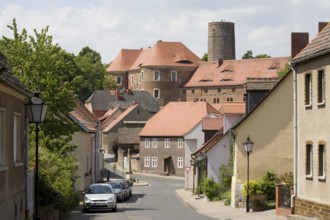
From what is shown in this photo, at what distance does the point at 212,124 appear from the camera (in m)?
58.4

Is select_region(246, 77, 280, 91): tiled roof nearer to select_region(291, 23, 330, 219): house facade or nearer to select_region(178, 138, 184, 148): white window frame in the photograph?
select_region(291, 23, 330, 219): house facade

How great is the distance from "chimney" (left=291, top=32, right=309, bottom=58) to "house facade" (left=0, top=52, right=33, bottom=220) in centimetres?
1885

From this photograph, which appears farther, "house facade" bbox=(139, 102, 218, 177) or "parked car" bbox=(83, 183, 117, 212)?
"house facade" bbox=(139, 102, 218, 177)

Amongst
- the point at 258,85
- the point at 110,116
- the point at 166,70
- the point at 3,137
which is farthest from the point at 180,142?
the point at 3,137

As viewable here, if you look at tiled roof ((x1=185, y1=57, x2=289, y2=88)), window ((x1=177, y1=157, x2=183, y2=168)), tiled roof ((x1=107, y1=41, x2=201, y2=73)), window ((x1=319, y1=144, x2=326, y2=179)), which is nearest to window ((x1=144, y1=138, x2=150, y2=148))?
window ((x1=177, y1=157, x2=183, y2=168))

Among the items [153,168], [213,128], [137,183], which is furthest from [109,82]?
[213,128]

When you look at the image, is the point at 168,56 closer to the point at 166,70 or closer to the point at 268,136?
the point at 166,70

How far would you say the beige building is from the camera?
38844 millimetres

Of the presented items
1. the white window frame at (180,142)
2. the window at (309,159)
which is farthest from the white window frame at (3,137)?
the white window frame at (180,142)

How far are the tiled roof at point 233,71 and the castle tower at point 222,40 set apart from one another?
23.8 ft

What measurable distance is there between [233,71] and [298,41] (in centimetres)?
12077

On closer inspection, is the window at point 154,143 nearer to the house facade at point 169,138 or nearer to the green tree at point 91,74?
the house facade at point 169,138

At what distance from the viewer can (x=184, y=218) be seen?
109ft

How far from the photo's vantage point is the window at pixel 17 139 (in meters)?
21.3
